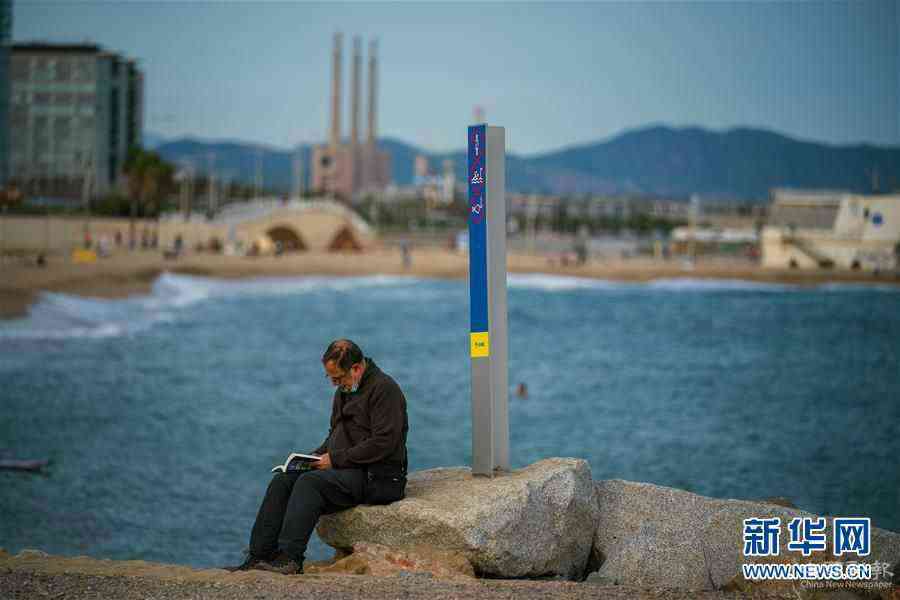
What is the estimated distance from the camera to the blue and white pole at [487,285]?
7695 mm

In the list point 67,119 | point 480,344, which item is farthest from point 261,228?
point 480,344

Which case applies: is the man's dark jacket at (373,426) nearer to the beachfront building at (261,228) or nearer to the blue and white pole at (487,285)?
the blue and white pole at (487,285)

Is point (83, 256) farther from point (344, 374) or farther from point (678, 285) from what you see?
point (344, 374)

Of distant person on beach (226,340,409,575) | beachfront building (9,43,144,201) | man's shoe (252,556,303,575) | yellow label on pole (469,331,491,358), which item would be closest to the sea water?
yellow label on pole (469,331,491,358)

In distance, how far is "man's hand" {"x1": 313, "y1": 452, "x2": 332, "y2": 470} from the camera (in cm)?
705

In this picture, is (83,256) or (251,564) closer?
(251,564)

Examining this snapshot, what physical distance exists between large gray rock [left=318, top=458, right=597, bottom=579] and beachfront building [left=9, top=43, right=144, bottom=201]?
54.1 m

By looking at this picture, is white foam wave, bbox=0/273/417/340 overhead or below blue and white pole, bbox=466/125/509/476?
below

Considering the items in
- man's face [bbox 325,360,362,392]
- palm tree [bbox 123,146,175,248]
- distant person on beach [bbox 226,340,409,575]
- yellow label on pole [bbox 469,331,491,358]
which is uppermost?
palm tree [bbox 123,146,175,248]

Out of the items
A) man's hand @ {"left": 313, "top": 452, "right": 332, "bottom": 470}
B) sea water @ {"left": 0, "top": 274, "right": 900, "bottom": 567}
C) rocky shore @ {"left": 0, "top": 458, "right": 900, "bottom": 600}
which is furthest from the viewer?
sea water @ {"left": 0, "top": 274, "right": 900, "bottom": 567}

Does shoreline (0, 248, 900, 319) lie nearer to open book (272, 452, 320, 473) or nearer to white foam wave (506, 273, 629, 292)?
white foam wave (506, 273, 629, 292)

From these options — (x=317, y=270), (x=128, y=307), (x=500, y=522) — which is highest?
(x=500, y=522)

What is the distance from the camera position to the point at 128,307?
5059 cm

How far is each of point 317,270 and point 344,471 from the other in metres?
74.9
